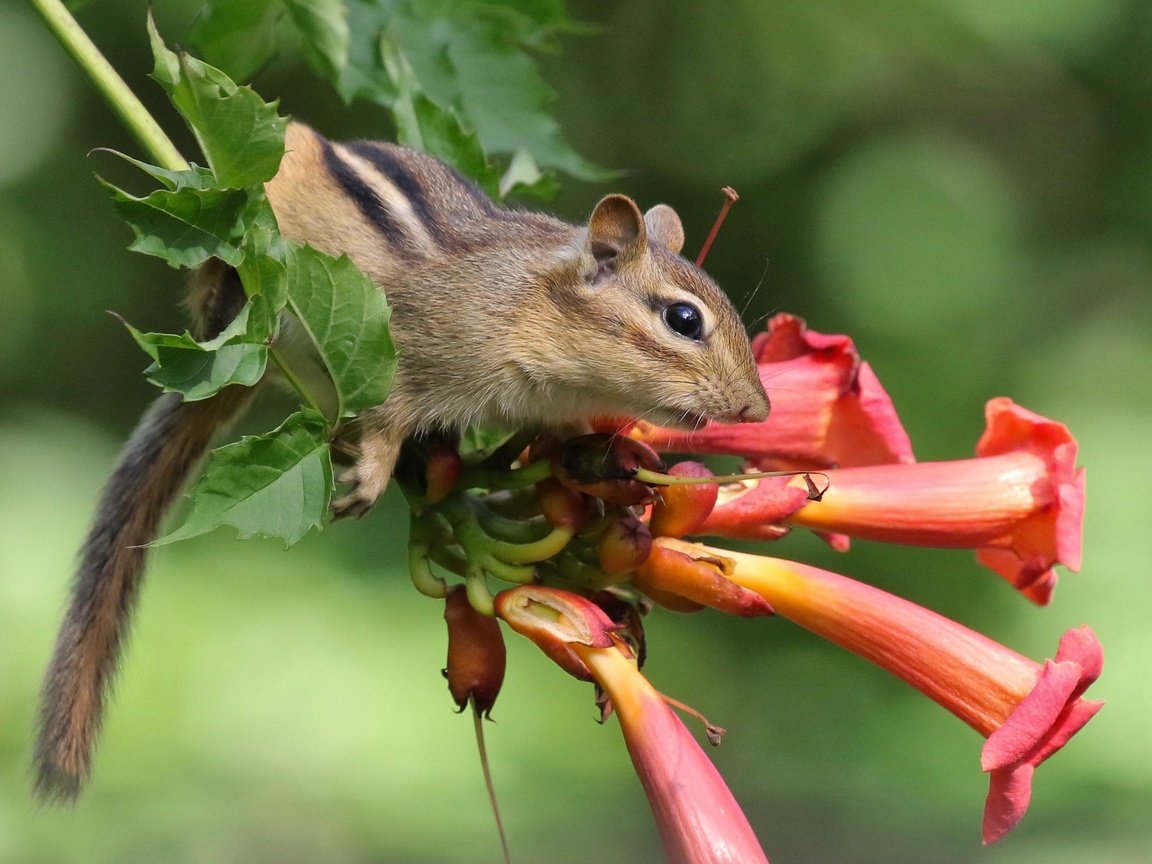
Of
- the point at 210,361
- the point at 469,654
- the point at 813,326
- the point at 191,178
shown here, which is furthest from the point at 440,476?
the point at 813,326

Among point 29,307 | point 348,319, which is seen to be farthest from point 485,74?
point 29,307

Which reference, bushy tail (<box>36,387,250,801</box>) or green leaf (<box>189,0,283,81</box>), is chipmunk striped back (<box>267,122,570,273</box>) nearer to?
green leaf (<box>189,0,283,81</box>)

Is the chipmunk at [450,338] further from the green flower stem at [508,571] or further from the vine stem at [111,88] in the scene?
the vine stem at [111,88]

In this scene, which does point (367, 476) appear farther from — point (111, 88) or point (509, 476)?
point (111, 88)

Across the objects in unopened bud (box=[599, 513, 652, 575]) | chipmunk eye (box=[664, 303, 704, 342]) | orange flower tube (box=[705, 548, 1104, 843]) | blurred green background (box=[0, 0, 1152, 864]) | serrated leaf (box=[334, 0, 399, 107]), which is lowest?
blurred green background (box=[0, 0, 1152, 864])

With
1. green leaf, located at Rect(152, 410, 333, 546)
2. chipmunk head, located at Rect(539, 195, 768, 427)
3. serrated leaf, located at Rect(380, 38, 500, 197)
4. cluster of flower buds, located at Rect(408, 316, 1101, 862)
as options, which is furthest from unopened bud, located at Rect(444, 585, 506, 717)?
serrated leaf, located at Rect(380, 38, 500, 197)

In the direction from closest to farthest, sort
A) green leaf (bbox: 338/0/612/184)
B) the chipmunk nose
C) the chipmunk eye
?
the chipmunk nose, the chipmunk eye, green leaf (bbox: 338/0/612/184)

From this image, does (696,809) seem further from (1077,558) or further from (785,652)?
(785,652)
